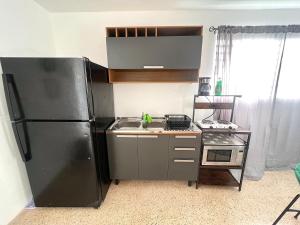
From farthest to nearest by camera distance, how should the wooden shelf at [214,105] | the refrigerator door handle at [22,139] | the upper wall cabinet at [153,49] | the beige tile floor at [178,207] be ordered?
the wooden shelf at [214,105] < the upper wall cabinet at [153,49] < the beige tile floor at [178,207] < the refrigerator door handle at [22,139]

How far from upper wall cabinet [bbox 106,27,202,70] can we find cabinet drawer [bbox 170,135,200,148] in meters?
0.88

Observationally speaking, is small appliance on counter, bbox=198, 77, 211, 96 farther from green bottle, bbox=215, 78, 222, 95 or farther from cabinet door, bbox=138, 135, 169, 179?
cabinet door, bbox=138, 135, 169, 179

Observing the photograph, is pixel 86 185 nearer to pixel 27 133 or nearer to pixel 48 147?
pixel 48 147

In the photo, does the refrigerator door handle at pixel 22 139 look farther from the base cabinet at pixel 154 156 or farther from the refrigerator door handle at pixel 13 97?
the base cabinet at pixel 154 156

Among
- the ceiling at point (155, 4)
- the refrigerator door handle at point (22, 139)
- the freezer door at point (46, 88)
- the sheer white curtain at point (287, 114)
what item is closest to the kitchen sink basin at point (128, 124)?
the freezer door at point (46, 88)

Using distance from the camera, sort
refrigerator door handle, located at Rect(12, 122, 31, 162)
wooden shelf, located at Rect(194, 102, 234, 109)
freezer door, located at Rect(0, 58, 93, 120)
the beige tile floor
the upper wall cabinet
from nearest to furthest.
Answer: freezer door, located at Rect(0, 58, 93, 120) → refrigerator door handle, located at Rect(12, 122, 31, 162) → the beige tile floor → the upper wall cabinet → wooden shelf, located at Rect(194, 102, 234, 109)

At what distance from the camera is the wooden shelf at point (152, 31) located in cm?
172

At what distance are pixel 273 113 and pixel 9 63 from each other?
129 inches

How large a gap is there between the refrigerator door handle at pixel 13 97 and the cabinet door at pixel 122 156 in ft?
2.92

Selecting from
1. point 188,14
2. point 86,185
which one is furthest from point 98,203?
point 188,14

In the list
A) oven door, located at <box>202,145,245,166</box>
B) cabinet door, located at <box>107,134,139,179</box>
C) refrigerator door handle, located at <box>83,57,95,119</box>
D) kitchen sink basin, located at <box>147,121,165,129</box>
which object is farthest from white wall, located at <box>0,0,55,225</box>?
oven door, located at <box>202,145,245,166</box>

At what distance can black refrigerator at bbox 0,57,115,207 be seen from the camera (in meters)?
1.26

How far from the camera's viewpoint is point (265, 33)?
1.85 meters

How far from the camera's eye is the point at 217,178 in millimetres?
2012
